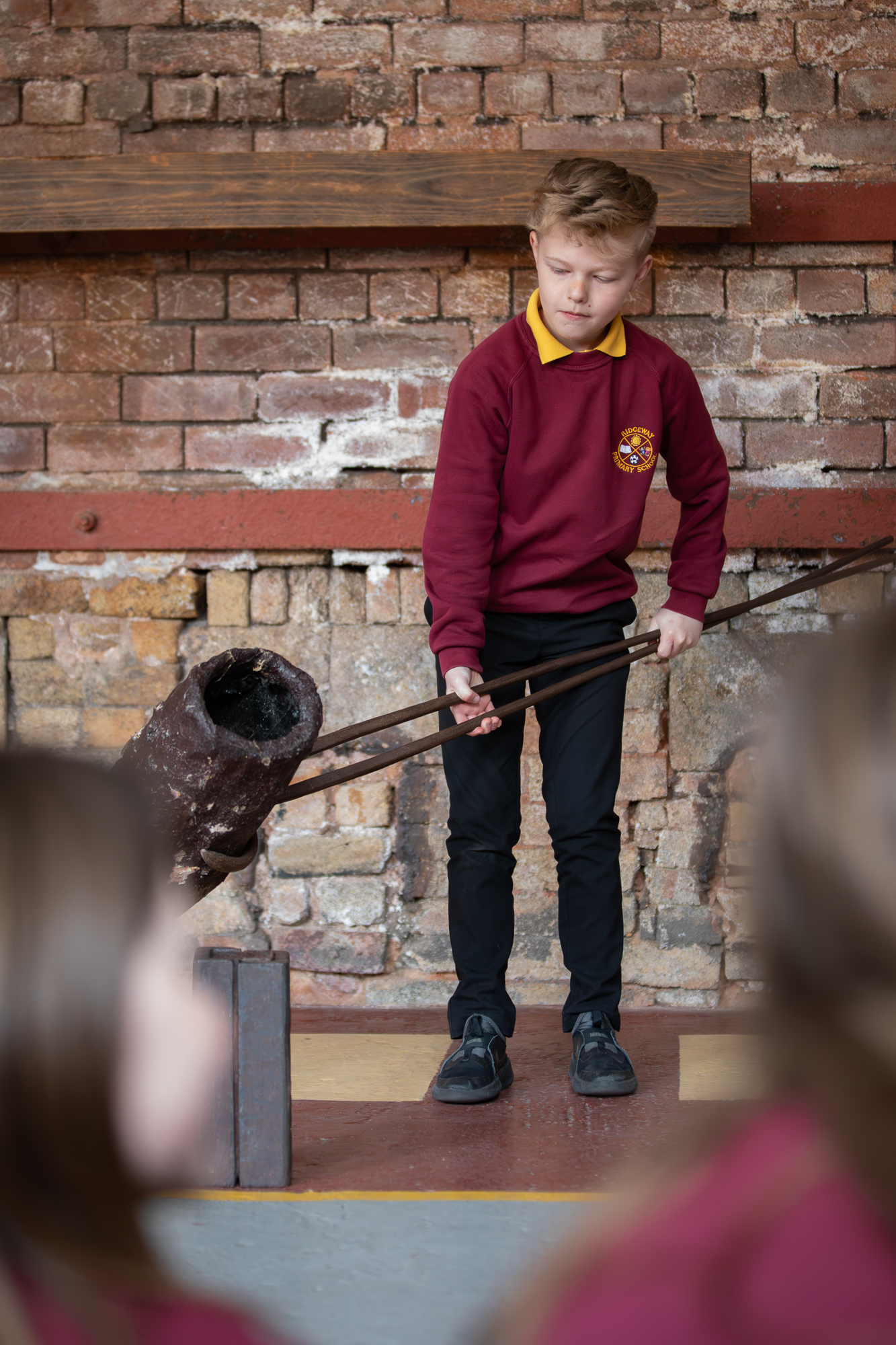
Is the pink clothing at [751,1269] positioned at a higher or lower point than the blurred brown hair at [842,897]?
lower

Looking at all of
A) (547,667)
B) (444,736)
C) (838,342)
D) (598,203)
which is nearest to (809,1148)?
(444,736)

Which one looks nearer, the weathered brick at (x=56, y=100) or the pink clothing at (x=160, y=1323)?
the pink clothing at (x=160, y=1323)

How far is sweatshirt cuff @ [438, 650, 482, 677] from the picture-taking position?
2.35m

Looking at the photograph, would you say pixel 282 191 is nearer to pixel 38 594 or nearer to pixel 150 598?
pixel 150 598

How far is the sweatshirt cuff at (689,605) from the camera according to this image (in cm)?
256

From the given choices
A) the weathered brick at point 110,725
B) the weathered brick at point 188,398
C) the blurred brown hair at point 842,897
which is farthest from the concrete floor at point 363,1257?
the weathered brick at point 188,398

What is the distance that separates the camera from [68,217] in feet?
9.67

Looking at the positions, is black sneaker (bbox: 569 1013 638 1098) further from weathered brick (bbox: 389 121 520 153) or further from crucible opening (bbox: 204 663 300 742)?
weathered brick (bbox: 389 121 520 153)

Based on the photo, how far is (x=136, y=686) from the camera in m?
3.10

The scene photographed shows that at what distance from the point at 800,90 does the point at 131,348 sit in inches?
71.7

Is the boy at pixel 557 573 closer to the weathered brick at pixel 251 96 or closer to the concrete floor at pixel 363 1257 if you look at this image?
the concrete floor at pixel 363 1257

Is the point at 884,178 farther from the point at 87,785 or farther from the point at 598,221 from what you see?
the point at 87,785

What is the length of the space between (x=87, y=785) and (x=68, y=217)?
2.59m

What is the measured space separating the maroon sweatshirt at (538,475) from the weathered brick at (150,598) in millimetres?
881
